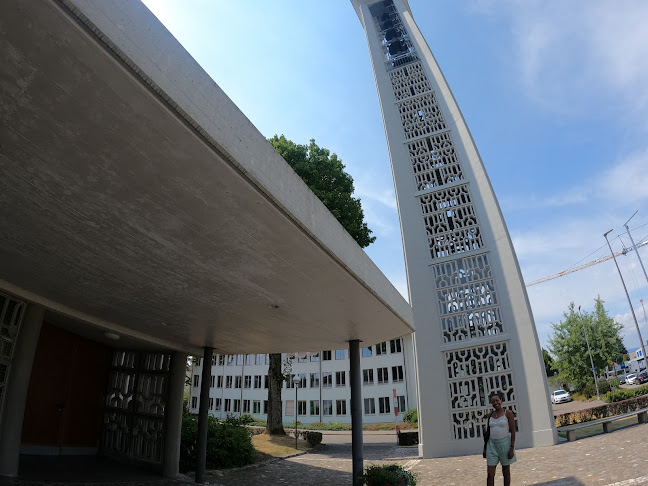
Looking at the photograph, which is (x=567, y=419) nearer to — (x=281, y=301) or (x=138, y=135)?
(x=281, y=301)

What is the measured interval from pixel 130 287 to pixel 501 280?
14.6 meters

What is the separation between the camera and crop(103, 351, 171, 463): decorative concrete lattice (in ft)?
35.0

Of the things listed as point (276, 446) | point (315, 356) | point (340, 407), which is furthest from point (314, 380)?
point (276, 446)

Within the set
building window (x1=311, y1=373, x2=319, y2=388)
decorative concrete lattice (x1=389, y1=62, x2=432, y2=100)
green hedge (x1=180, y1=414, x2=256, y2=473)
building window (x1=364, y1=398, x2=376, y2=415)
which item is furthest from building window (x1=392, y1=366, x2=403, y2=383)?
green hedge (x1=180, y1=414, x2=256, y2=473)

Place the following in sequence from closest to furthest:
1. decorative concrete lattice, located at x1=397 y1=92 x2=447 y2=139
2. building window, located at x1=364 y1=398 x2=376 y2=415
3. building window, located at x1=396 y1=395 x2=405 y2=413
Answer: decorative concrete lattice, located at x1=397 y1=92 x2=447 y2=139, building window, located at x1=396 y1=395 x2=405 y2=413, building window, located at x1=364 y1=398 x2=376 y2=415

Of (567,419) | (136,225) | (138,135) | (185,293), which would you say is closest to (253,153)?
(138,135)

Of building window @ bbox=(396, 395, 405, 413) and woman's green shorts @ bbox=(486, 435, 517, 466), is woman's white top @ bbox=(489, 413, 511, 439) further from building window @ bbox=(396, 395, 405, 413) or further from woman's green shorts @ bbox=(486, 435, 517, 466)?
building window @ bbox=(396, 395, 405, 413)

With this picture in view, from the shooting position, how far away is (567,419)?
19.0 meters

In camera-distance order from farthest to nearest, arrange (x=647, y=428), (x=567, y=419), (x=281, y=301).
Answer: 1. (x=567, y=419)
2. (x=647, y=428)
3. (x=281, y=301)

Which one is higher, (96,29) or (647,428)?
(96,29)

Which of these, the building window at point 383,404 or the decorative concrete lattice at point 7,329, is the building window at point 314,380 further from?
the decorative concrete lattice at point 7,329

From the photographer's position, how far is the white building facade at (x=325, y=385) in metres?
37.8

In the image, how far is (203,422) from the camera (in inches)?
408

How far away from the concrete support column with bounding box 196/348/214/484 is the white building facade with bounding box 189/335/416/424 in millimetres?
23814
